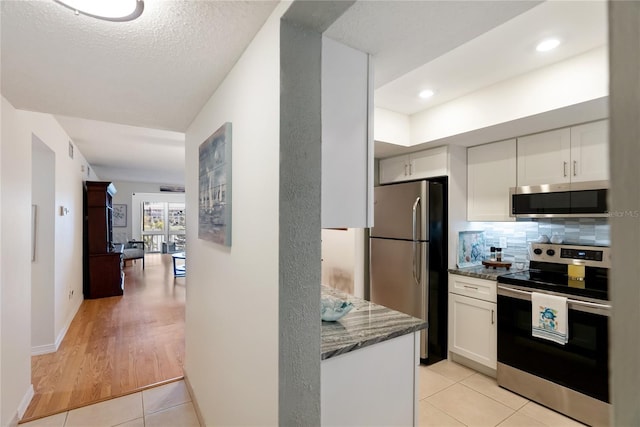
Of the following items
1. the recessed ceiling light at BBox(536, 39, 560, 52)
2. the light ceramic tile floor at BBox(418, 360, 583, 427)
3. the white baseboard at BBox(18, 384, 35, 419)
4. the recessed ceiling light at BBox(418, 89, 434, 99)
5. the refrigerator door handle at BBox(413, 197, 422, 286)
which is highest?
the recessed ceiling light at BBox(536, 39, 560, 52)

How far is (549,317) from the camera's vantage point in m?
2.26

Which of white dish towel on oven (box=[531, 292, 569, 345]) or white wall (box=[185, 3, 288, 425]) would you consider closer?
white wall (box=[185, 3, 288, 425])

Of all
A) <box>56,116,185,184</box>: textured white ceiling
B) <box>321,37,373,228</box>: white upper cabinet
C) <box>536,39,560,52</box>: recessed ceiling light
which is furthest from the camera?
<box>56,116,185,184</box>: textured white ceiling

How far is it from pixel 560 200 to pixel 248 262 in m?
2.42

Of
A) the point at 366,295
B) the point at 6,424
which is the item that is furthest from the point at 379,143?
the point at 6,424

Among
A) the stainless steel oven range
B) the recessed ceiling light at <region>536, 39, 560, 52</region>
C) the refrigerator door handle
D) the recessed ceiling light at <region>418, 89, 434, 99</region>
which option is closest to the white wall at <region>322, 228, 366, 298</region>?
the refrigerator door handle

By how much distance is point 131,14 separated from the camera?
3.78 feet

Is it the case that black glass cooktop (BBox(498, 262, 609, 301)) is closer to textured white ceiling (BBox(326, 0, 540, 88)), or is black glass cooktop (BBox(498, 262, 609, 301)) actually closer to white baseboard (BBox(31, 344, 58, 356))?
textured white ceiling (BBox(326, 0, 540, 88))

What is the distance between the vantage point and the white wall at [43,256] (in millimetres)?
3145

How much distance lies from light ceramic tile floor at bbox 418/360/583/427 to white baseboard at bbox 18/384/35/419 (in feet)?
9.03

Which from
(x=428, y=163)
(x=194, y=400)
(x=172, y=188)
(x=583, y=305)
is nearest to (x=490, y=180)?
(x=428, y=163)

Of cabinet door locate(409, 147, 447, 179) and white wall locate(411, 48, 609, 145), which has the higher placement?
white wall locate(411, 48, 609, 145)

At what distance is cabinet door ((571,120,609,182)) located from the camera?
2.25m

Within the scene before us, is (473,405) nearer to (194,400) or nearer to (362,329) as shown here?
(362,329)
